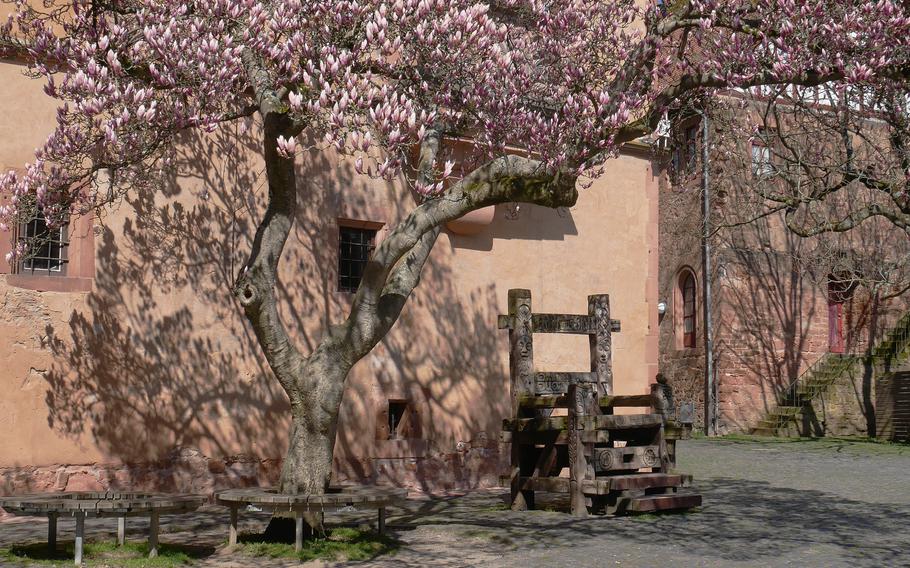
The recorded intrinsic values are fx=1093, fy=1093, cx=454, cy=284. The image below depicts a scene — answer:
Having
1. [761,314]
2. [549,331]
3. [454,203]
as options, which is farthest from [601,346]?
[761,314]

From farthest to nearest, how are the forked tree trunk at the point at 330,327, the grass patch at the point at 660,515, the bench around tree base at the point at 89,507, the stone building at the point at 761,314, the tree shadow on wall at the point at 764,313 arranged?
the tree shadow on wall at the point at 764,313 → the stone building at the point at 761,314 → the grass patch at the point at 660,515 → the forked tree trunk at the point at 330,327 → the bench around tree base at the point at 89,507

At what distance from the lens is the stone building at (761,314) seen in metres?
26.0

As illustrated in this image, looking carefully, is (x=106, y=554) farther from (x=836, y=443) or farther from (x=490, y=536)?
(x=836, y=443)

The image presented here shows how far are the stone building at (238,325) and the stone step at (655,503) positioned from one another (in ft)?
10.6

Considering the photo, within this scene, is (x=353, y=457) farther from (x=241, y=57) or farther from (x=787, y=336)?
(x=787, y=336)

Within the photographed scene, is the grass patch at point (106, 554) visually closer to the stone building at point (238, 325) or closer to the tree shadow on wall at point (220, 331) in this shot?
the stone building at point (238, 325)

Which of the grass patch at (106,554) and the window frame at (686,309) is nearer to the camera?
the grass patch at (106,554)

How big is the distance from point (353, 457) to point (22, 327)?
13.5ft

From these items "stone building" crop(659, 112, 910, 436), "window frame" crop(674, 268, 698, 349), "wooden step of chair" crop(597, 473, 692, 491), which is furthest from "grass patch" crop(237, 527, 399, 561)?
"window frame" crop(674, 268, 698, 349)

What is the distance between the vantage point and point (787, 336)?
87.8 ft

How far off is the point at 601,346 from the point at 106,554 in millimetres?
6400

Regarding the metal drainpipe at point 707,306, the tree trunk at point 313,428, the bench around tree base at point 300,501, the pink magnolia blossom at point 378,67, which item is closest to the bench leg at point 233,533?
the bench around tree base at point 300,501

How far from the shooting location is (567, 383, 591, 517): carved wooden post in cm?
1111

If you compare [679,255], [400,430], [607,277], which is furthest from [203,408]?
[679,255]
